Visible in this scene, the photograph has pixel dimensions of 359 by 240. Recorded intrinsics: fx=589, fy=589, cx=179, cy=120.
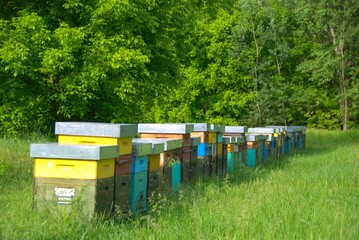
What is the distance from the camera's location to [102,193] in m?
5.49

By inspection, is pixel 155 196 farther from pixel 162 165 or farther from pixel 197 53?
pixel 197 53

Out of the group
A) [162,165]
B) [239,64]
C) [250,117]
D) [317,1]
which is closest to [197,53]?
[239,64]

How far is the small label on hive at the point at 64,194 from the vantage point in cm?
543

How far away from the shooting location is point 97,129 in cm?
606

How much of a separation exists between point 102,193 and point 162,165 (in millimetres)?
2031

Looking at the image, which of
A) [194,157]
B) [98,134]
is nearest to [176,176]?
[194,157]

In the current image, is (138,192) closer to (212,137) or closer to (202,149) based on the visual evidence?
(202,149)

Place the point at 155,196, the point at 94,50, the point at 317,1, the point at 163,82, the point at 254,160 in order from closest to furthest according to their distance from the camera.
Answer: the point at 155,196
the point at 254,160
the point at 94,50
the point at 163,82
the point at 317,1

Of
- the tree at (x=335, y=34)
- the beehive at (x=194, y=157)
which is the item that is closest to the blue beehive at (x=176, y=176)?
the beehive at (x=194, y=157)

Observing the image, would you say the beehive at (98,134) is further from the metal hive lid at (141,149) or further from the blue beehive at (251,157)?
the blue beehive at (251,157)

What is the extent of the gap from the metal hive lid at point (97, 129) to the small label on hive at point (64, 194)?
2.57ft

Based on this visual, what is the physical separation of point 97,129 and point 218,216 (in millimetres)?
1524

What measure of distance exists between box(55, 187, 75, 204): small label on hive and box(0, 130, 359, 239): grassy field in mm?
177

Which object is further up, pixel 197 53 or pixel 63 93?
pixel 197 53
